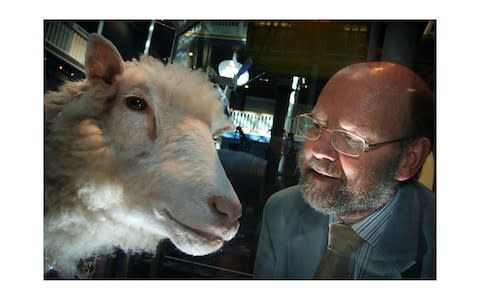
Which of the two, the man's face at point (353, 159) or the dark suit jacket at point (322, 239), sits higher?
the man's face at point (353, 159)

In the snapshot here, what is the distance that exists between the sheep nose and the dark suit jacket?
0.36 ft

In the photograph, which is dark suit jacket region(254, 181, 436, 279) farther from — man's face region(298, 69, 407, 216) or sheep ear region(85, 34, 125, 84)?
sheep ear region(85, 34, 125, 84)

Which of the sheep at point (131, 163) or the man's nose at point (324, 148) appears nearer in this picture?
the sheep at point (131, 163)

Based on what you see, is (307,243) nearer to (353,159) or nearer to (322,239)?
(322,239)

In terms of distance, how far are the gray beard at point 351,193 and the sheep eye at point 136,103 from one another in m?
0.55

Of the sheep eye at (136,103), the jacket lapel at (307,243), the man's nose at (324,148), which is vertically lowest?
the jacket lapel at (307,243)

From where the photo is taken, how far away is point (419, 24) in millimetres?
1462

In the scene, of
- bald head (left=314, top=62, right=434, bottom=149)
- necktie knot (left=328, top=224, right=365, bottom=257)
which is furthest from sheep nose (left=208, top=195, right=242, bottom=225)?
bald head (left=314, top=62, right=434, bottom=149)

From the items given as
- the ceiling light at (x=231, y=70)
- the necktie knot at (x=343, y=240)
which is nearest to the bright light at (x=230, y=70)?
the ceiling light at (x=231, y=70)

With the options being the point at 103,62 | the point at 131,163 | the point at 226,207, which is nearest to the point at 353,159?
the point at 226,207

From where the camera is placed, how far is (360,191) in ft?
4.63

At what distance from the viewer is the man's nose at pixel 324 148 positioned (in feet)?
4.61

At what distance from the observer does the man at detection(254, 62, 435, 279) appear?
4.60 ft

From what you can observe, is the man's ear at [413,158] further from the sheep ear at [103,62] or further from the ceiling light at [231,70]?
the sheep ear at [103,62]
